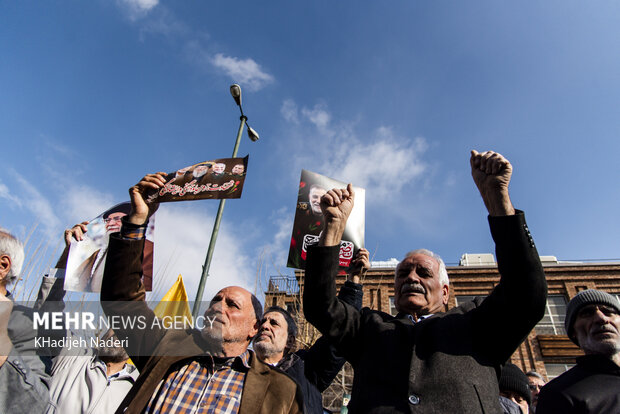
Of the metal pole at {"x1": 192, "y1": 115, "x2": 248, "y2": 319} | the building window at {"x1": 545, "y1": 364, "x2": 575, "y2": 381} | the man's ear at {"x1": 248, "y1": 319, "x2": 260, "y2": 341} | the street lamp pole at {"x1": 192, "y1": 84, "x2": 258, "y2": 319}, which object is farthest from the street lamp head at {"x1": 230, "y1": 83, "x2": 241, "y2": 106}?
the building window at {"x1": 545, "y1": 364, "x2": 575, "y2": 381}

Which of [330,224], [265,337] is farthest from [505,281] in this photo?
[265,337]

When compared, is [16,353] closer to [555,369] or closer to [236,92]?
[236,92]

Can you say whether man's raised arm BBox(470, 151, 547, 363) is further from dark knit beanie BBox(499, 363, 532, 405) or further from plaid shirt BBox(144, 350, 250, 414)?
dark knit beanie BBox(499, 363, 532, 405)

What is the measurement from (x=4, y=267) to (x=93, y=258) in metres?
1.99

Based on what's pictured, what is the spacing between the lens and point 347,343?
6.49 ft

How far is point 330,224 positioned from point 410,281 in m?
0.62

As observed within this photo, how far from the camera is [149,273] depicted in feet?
13.8

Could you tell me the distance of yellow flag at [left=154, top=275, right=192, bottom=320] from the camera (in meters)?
4.82

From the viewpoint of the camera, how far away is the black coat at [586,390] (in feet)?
6.81

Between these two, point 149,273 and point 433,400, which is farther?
point 149,273

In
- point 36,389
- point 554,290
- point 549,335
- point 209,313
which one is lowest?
point 36,389

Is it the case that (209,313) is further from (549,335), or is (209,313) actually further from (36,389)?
(549,335)

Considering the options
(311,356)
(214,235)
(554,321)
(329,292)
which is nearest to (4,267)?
(329,292)

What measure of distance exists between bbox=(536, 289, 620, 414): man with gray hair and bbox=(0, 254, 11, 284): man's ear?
352 cm
